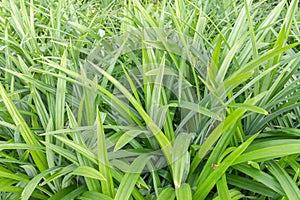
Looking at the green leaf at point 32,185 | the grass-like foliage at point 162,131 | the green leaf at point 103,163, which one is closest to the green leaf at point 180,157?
the grass-like foliage at point 162,131

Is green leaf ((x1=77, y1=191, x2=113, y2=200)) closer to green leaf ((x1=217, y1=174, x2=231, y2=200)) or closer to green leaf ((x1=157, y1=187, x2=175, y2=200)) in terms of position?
green leaf ((x1=157, y1=187, x2=175, y2=200))

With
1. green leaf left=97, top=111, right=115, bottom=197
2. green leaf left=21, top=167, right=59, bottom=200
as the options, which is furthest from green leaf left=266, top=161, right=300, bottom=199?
green leaf left=21, top=167, right=59, bottom=200

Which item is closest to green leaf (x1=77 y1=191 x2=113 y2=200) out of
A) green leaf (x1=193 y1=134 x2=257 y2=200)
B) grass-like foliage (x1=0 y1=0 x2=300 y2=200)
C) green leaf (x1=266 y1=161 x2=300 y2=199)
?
grass-like foliage (x1=0 y1=0 x2=300 y2=200)

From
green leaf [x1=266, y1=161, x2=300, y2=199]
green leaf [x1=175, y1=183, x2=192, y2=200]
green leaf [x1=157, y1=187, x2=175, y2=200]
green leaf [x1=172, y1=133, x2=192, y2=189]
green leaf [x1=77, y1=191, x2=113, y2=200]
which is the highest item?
green leaf [x1=172, y1=133, x2=192, y2=189]

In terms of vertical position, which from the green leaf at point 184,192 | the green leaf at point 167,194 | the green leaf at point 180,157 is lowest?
the green leaf at point 167,194

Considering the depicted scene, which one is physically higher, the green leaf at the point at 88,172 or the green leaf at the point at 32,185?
the green leaf at the point at 88,172

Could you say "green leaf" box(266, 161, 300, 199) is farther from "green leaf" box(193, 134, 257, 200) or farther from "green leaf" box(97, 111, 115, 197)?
"green leaf" box(97, 111, 115, 197)

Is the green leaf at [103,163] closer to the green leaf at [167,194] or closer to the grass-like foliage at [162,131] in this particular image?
the grass-like foliage at [162,131]

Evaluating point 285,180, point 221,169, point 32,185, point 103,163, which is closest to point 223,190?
point 221,169

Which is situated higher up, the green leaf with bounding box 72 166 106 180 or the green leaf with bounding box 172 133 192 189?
the green leaf with bounding box 172 133 192 189

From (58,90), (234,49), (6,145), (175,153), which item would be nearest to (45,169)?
(6,145)

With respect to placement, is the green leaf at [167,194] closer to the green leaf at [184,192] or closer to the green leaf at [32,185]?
the green leaf at [184,192]

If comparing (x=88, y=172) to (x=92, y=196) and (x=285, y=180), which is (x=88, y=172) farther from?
(x=285, y=180)

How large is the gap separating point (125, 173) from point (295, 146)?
1.32ft
